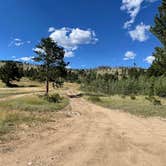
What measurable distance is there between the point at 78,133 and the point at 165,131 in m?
4.25

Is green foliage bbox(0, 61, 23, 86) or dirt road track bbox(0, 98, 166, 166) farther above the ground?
green foliage bbox(0, 61, 23, 86)

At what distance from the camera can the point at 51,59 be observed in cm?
4200

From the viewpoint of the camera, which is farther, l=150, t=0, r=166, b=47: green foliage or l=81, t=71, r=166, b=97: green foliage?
l=81, t=71, r=166, b=97: green foliage

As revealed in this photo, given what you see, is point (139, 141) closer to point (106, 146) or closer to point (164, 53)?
point (106, 146)

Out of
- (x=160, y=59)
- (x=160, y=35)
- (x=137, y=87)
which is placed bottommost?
(x=137, y=87)

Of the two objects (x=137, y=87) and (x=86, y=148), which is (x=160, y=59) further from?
(x=137, y=87)

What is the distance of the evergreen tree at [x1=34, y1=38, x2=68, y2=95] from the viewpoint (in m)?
41.7

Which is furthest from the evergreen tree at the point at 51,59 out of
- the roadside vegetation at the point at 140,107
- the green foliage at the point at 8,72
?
the green foliage at the point at 8,72

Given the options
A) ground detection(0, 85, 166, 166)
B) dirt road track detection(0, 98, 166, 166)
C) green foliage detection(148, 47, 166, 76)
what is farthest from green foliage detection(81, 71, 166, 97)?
dirt road track detection(0, 98, 166, 166)

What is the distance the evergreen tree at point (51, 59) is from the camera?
137 feet

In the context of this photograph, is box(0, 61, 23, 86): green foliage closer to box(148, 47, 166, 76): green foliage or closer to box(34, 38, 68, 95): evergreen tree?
box(34, 38, 68, 95): evergreen tree

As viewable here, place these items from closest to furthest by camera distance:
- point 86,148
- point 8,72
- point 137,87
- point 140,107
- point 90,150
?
point 90,150, point 86,148, point 140,107, point 137,87, point 8,72

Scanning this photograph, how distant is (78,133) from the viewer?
10117mm

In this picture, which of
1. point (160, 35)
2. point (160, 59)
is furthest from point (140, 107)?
point (160, 35)
